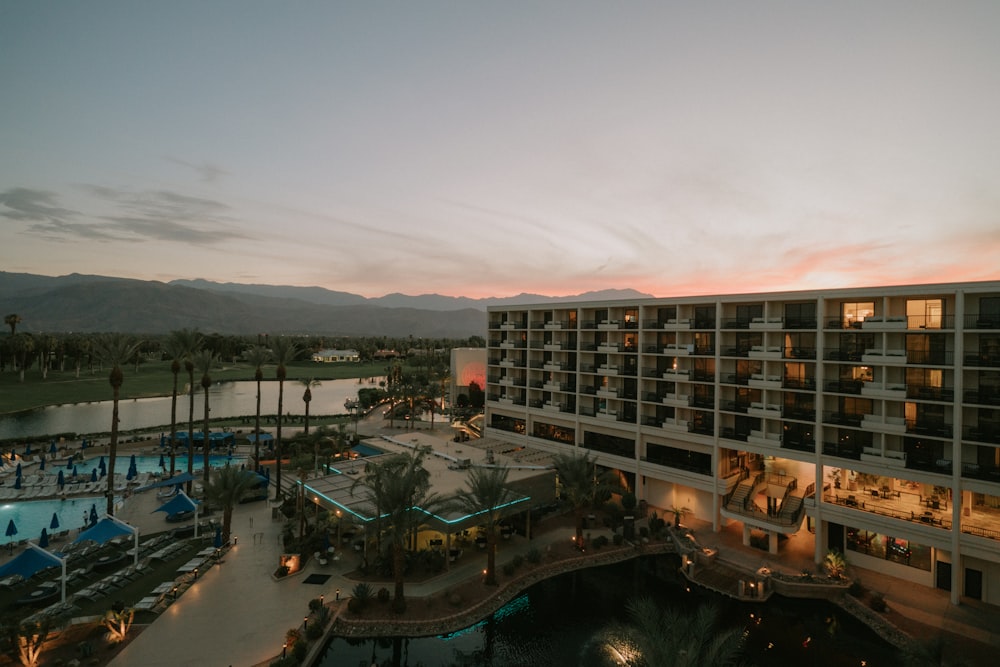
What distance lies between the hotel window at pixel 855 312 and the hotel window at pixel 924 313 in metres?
1.68

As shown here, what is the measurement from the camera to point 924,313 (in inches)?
1001

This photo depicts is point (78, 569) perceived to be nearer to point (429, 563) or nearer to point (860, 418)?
point (429, 563)

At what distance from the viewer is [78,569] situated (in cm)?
2394

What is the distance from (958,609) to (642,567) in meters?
14.1

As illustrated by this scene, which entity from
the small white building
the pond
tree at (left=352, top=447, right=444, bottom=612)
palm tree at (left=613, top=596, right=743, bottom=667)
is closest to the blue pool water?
tree at (left=352, top=447, right=444, bottom=612)

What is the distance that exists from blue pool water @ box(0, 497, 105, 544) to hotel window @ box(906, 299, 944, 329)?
162 feet

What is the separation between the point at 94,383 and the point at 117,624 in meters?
106

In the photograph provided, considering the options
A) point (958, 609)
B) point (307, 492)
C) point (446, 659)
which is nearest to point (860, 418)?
point (958, 609)

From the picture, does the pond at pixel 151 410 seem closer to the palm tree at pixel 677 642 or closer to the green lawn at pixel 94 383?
the green lawn at pixel 94 383

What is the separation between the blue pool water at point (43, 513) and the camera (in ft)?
101

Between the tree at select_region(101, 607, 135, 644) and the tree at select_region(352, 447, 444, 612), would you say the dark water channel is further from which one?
the tree at select_region(101, 607, 135, 644)

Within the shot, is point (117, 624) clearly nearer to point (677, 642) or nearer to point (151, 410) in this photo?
point (677, 642)

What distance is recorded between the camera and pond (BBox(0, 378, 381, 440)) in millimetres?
64562

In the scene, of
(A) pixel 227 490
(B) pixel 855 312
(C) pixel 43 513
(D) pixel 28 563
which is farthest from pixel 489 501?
(C) pixel 43 513
